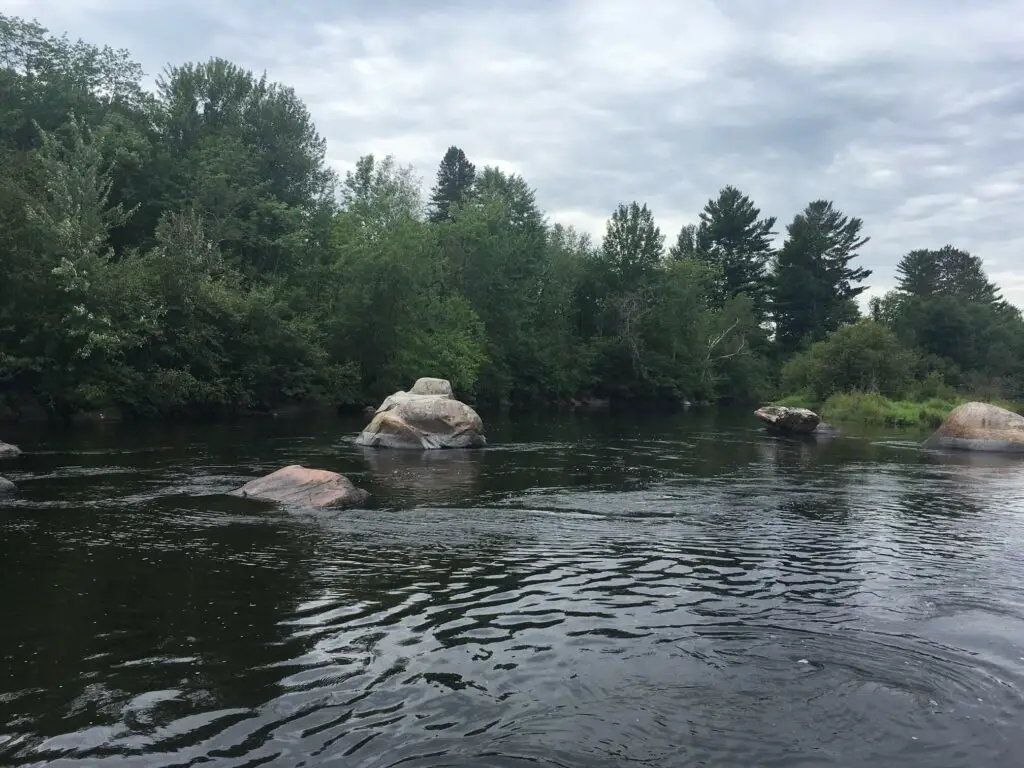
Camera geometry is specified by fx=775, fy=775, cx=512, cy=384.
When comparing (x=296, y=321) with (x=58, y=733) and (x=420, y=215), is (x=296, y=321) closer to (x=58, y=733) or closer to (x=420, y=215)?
(x=420, y=215)

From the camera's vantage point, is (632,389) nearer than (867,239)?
Yes

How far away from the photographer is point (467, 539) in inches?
531

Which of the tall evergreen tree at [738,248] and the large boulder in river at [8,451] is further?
the tall evergreen tree at [738,248]

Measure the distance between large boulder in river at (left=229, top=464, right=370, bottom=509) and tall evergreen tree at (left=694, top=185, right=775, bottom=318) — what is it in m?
89.8

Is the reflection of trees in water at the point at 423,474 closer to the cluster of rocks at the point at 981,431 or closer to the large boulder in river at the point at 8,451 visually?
the large boulder in river at the point at 8,451

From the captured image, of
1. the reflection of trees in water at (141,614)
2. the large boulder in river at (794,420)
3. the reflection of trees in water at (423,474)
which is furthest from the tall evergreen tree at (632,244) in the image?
the reflection of trees in water at (141,614)

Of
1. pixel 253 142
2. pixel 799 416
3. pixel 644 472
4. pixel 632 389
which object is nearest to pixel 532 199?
pixel 632 389

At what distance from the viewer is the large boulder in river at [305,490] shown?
16.1 meters

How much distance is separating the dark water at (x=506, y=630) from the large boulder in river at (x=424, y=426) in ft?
32.1

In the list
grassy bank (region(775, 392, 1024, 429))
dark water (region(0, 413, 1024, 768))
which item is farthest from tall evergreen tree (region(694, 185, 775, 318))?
dark water (region(0, 413, 1024, 768))

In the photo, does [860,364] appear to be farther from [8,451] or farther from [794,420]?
[8,451]

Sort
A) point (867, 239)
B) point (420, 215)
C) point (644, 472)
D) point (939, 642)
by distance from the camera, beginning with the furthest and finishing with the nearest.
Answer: point (867, 239) → point (420, 215) → point (644, 472) → point (939, 642)

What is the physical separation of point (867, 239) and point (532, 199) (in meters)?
50.0

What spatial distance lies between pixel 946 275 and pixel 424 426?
111 meters
